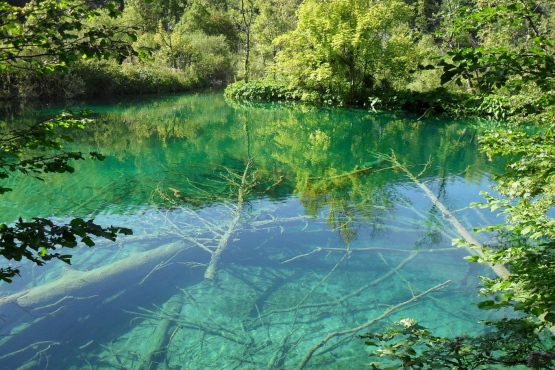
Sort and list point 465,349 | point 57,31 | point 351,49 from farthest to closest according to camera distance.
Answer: point 351,49 < point 57,31 < point 465,349

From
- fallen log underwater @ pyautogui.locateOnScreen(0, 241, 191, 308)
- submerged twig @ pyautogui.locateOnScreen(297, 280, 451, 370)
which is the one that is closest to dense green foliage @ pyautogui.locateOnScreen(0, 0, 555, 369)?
submerged twig @ pyautogui.locateOnScreen(297, 280, 451, 370)

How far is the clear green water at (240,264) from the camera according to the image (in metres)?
4.84

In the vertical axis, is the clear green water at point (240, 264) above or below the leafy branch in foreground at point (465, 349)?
below

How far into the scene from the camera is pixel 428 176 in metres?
11.4

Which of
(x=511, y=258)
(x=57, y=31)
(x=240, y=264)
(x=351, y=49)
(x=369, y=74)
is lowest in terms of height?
(x=240, y=264)

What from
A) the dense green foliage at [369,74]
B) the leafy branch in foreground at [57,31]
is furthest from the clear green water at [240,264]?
the leafy branch in foreground at [57,31]

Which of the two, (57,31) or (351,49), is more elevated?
(57,31)

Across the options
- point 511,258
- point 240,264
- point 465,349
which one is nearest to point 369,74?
point 240,264

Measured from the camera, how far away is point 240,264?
663cm

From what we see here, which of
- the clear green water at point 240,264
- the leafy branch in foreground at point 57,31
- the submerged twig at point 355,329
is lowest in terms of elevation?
the clear green water at point 240,264

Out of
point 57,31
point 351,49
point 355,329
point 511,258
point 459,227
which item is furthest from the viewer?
point 351,49

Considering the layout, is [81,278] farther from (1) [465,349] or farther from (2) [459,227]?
(2) [459,227]

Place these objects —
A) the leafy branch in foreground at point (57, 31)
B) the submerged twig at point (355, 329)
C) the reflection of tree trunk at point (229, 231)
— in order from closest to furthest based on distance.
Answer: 1. the leafy branch in foreground at point (57, 31)
2. the submerged twig at point (355, 329)
3. the reflection of tree trunk at point (229, 231)

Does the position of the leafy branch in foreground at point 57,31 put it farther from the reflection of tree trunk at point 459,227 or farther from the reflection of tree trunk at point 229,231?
the reflection of tree trunk at point 459,227
